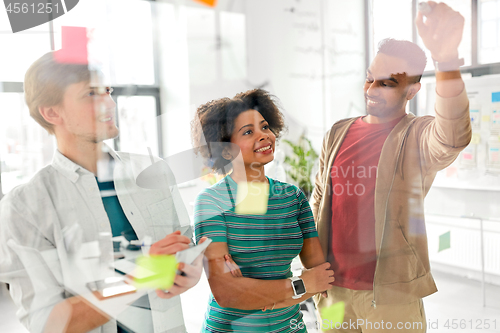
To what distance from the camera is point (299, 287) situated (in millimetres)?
740

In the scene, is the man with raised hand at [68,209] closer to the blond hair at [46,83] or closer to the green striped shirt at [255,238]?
the blond hair at [46,83]

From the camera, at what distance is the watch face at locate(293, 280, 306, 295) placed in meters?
→ 0.74

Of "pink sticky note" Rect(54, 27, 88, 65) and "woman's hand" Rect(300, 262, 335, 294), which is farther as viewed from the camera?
"woman's hand" Rect(300, 262, 335, 294)

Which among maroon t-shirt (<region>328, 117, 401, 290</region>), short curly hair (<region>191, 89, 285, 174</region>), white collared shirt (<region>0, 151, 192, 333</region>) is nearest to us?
white collared shirt (<region>0, 151, 192, 333</region>)

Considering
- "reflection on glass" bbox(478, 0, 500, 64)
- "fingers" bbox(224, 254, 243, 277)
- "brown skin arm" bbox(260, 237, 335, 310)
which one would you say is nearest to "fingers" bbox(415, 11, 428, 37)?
"reflection on glass" bbox(478, 0, 500, 64)

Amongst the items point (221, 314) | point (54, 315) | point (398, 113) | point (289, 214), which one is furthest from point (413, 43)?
point (54, 315)

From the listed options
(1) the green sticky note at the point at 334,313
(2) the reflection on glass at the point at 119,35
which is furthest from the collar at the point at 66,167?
(1) the green sticky note at the point at 334,313

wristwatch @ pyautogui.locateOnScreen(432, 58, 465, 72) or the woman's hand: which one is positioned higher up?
wristwatch @ pyautogui.locateOnScreen(432, 58, 465, 72)

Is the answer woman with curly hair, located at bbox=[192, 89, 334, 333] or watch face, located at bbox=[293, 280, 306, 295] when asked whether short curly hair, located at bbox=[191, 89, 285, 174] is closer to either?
woman with curly hair, located at bbox=[192, 89, 334, 333]

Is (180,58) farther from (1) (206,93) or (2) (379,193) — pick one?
(2) (379,193)

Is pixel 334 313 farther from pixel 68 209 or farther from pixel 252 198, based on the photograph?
pixel 68 209

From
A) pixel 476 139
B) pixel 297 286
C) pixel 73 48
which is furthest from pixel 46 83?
pixel 476 139

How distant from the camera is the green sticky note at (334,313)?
0.80 meters

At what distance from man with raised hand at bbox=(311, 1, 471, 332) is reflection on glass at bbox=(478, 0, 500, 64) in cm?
6
